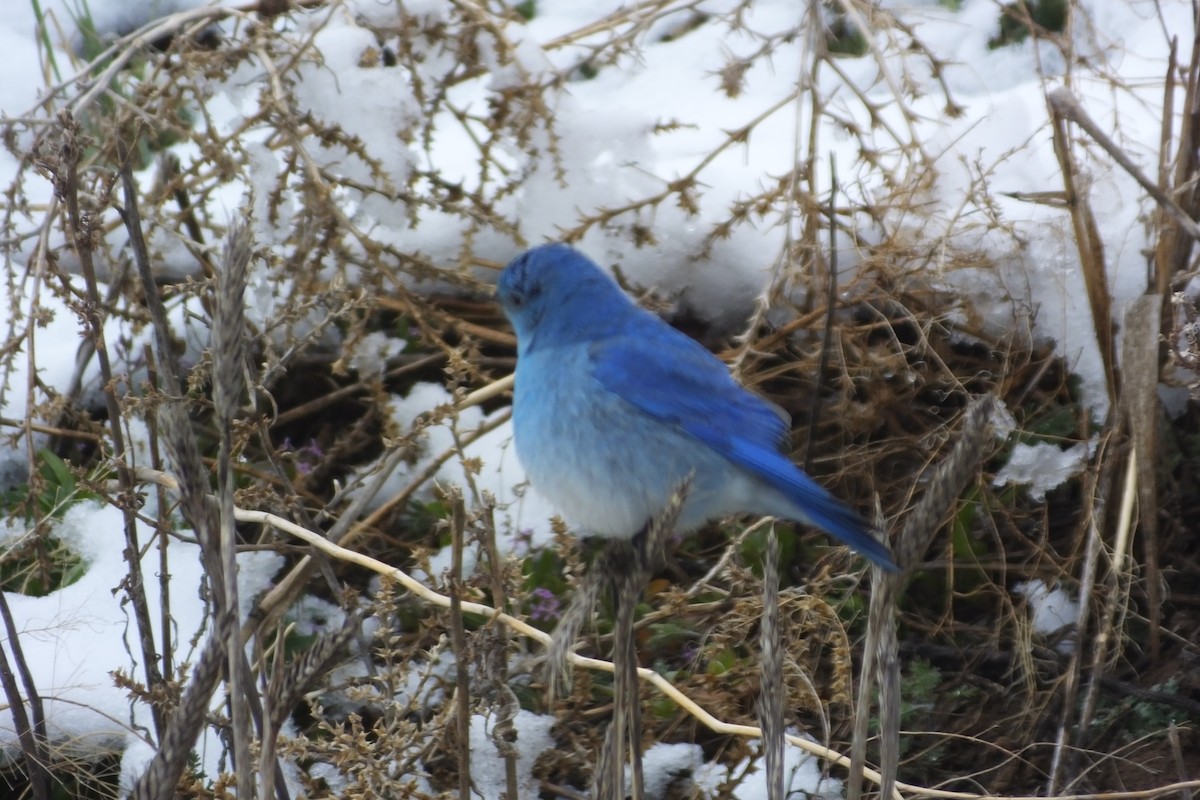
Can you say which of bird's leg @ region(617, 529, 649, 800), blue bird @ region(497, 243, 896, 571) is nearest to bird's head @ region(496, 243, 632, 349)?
blue bird @ region(497, 243, 896, 571)

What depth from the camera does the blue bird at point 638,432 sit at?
220 cm

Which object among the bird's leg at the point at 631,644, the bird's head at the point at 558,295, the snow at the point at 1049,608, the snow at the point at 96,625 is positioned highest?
the bird's head at the point at 558,295

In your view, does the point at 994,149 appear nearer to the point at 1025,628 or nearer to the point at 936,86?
the point at 936,86

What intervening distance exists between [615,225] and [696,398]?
4.00 feet

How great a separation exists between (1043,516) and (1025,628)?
314 millimetres

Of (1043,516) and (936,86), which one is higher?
(936,86)

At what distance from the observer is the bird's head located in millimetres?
2412

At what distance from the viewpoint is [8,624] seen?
6.90ft

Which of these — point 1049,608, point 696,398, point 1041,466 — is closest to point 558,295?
point 696,398

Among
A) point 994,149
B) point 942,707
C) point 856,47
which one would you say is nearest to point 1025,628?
point 942,707

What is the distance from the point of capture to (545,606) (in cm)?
290

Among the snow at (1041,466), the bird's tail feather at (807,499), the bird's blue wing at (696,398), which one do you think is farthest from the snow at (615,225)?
the bird's tail feather at (807,499)

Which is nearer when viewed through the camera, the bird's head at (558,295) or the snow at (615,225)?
the bird's head at (558,295)

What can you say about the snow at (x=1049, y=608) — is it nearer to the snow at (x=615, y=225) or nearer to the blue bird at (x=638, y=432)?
the snow at (x=615, y=225)
